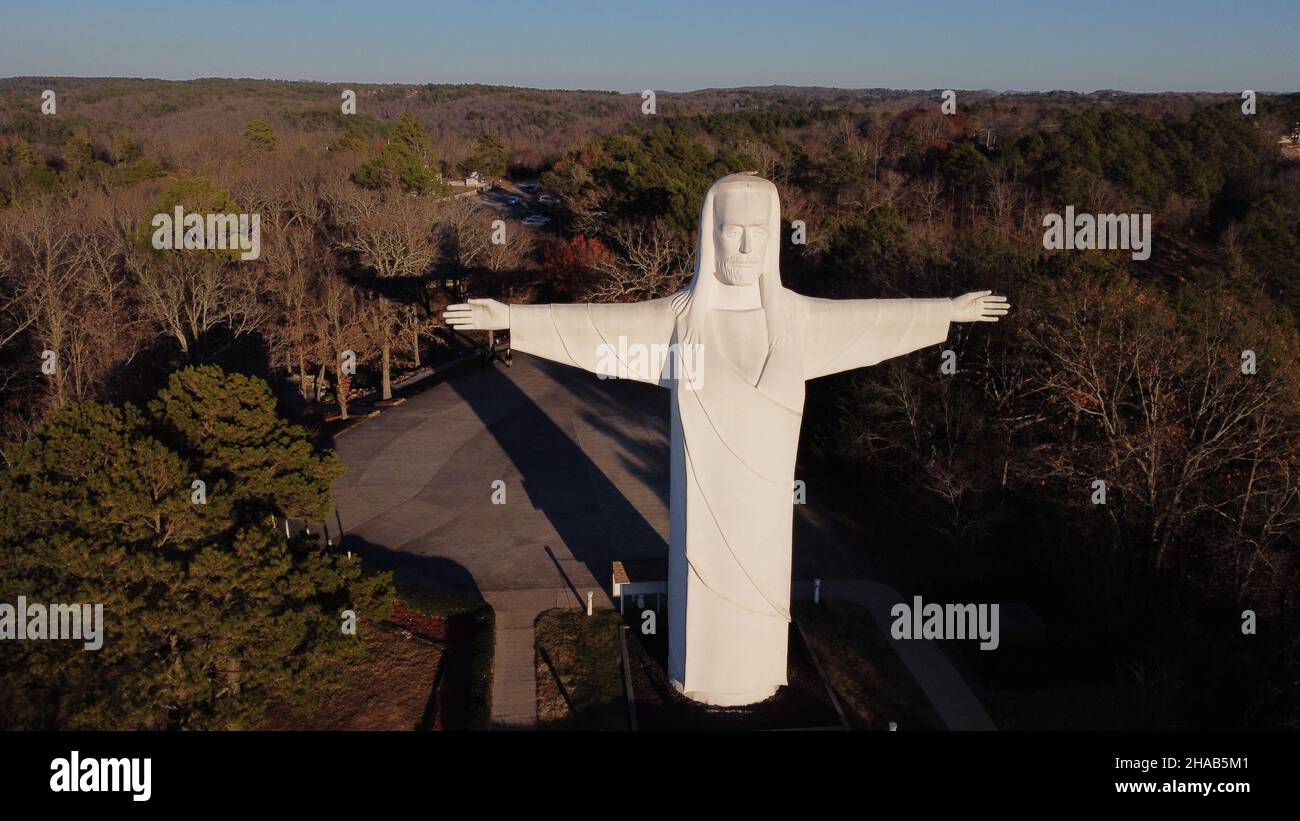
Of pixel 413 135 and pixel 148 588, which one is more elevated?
pixel 413 135

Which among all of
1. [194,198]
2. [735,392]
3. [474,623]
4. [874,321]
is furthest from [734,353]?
[194,198]

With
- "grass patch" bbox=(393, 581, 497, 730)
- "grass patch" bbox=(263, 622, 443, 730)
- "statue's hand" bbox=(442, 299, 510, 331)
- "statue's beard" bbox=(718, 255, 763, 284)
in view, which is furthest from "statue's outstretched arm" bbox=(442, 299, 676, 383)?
"grass patch" bbox=(393, 581, 497, 730)

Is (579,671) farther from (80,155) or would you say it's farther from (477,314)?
(80,155)

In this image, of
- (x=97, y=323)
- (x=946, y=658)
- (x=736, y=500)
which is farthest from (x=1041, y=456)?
(x=97, y=323)

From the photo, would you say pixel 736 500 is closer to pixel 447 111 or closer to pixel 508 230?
pixel 508 230

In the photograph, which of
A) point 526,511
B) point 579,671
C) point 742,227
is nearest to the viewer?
point 742,227

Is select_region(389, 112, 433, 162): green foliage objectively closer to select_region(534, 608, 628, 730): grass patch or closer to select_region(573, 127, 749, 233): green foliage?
select_region(573, 127, 749, 233): green foliage

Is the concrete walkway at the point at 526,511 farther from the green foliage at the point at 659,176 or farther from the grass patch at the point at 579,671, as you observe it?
the green foliage at the point at 659,176
